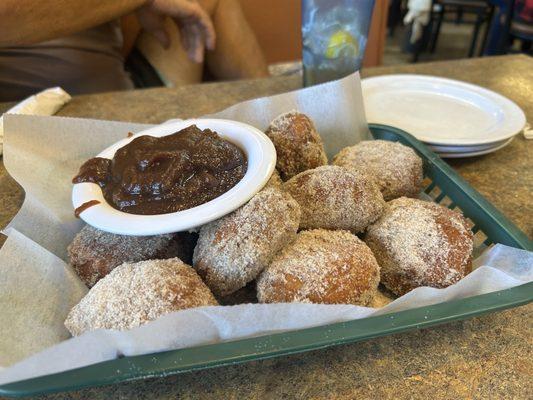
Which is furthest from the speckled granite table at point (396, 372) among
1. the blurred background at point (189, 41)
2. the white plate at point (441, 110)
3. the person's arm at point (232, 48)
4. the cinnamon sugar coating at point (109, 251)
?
the person's arm at point (232, 48)

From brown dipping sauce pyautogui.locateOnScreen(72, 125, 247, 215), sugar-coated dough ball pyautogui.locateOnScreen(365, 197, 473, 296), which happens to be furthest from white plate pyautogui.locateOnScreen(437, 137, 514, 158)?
brown dipping sauce pyautogui.locateOnScreen(72, 125, 247, 215)

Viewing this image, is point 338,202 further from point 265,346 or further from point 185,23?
point 185,23

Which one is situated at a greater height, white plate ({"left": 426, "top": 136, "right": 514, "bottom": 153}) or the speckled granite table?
white plate ({"left": 426, "top": 136, "right": 514, "bottom": 153})

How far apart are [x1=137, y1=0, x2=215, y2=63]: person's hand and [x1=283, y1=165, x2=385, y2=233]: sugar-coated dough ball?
1241 mm

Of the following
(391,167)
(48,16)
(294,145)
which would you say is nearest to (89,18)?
(48,16)

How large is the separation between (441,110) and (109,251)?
4.14ft

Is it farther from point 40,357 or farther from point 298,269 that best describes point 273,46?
point 40,357

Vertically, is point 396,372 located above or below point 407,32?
above

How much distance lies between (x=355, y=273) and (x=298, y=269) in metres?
0.11

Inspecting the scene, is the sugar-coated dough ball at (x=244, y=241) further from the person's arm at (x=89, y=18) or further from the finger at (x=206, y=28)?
the finger at (x=206, y=28)

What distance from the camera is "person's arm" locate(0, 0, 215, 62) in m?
1.59

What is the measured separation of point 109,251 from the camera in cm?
99

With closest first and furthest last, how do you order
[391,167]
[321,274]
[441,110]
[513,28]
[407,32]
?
[321,274], [391,167], [441,110], [513,28], [407,32]

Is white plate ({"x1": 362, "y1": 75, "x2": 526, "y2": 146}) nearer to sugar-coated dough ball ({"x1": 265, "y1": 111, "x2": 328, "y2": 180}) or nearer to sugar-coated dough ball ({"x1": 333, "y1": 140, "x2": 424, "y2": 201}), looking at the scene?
sugar-coated dough ball ({"x1": 333, "y1": 140, "x2": 424, "y2": 201})
